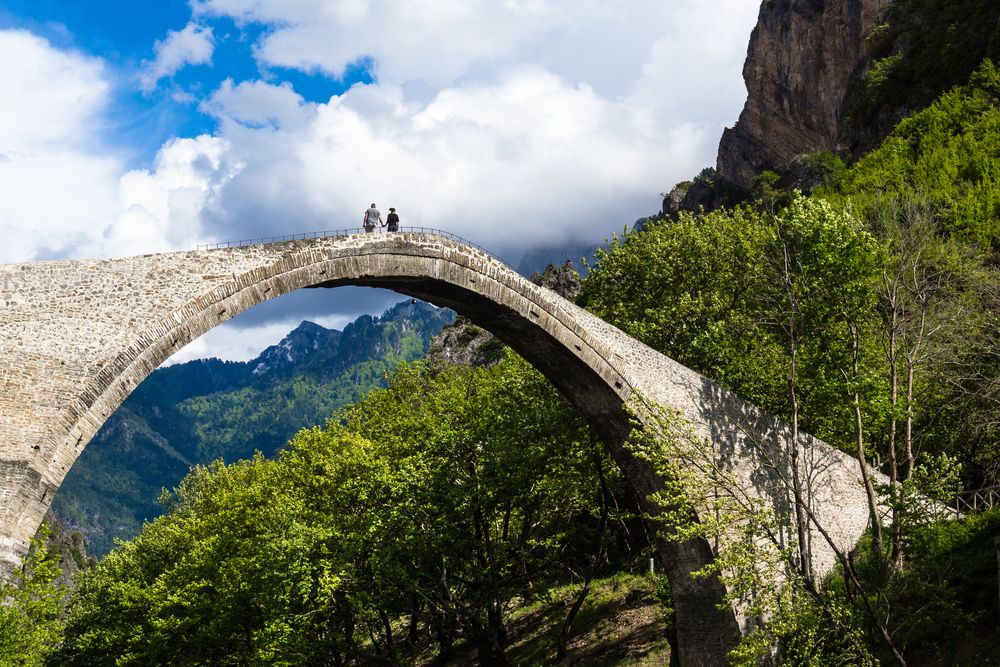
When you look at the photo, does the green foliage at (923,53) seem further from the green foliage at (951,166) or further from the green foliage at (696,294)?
the green foliage at (696,294)

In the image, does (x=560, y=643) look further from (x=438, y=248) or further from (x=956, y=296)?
(x=956, y=296)

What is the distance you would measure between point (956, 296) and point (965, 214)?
10.4m

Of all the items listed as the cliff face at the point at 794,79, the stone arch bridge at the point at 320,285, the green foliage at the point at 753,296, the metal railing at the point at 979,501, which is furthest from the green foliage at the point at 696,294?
the cliff face at the point at 794,79

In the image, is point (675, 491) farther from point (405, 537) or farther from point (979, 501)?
point (979, 501)

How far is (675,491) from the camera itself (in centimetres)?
1755

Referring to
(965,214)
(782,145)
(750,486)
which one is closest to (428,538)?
(750,486)

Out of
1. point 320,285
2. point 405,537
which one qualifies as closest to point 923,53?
point 405,537

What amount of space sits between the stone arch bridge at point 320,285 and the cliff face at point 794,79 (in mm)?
59956

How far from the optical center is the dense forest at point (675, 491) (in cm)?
1416

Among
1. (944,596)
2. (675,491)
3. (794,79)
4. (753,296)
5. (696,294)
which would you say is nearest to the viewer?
(944,596)

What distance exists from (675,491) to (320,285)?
819 cm

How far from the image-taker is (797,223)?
1572 centimetres

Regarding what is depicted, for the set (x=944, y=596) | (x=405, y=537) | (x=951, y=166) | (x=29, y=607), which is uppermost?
(x=951, y=166)

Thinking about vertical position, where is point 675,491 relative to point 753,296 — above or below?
below
